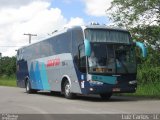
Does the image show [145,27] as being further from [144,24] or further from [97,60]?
[97,60]

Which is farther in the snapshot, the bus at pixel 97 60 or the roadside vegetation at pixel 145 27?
the roadside vegetation at pixel 145 27

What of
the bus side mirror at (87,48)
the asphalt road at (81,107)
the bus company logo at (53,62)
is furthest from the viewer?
the bus company logo at (53,62)

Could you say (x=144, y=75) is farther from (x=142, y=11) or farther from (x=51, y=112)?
(x=51, y=112)

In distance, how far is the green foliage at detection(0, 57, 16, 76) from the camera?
102250 millimetres

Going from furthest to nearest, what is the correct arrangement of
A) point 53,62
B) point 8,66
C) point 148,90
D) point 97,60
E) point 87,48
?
point 8,66 < point 148,90 < point 53,62 < point 97,60 < point 87,48

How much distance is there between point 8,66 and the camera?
104m

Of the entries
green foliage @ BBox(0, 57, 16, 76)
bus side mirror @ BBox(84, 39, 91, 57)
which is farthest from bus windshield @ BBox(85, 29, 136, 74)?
green foliage @ BBox(0, 57, 16, 76)

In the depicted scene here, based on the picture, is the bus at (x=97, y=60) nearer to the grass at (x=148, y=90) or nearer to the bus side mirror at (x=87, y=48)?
the bus side mirror at (x=87, y=48)

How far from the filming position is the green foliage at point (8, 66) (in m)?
102

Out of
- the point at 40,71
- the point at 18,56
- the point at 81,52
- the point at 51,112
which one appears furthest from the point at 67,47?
the point at 18,56

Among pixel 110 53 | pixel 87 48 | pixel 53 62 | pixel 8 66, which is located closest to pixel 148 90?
pixel 53 62

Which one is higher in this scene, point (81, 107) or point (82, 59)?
point (82, 59)

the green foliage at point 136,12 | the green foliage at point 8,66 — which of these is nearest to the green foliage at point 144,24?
the green foliage at point 136,12

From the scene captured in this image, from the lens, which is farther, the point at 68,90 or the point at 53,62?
the point at 53,62
